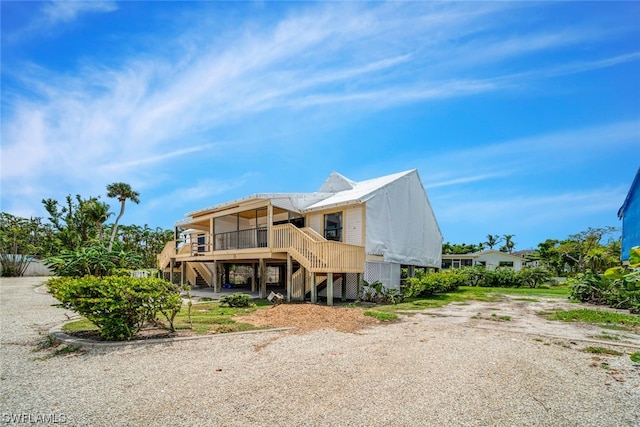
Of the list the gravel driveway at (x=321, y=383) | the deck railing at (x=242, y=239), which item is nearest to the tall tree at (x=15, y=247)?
the deck railing at (x=242, y=239)

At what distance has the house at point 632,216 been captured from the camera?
9695 millimetres

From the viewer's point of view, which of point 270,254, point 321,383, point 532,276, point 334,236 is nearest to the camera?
point 321,383

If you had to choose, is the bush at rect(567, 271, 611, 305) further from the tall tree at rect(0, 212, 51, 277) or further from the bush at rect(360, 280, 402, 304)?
the tall tree at rect(0, 212, 51, 277)

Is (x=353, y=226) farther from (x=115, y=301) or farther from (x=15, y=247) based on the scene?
(x=15, y=247)

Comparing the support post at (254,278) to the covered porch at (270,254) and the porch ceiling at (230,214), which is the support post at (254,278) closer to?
the covered porch at (270,254)

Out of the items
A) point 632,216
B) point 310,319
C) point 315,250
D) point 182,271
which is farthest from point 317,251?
point 182,271

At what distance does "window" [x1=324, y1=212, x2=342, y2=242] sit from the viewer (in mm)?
17875

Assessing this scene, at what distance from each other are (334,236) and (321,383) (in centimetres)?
1304

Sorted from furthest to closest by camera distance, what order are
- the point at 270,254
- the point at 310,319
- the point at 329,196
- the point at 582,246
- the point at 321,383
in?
the point at 582,246 → the point at 329,196 → the point at 270,254 → the point at 310,319 → the point at 321,383

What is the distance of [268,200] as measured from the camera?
54.4 feet

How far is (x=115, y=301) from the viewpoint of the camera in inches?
277

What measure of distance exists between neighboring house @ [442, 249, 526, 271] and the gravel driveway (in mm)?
37169

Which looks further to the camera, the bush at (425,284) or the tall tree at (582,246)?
the tall tree at (582,246)

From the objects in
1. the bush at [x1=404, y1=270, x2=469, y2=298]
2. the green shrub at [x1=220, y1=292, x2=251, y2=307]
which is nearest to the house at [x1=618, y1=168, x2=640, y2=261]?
the bush at [x1=404, y1=270, x2=469, y2=298]
